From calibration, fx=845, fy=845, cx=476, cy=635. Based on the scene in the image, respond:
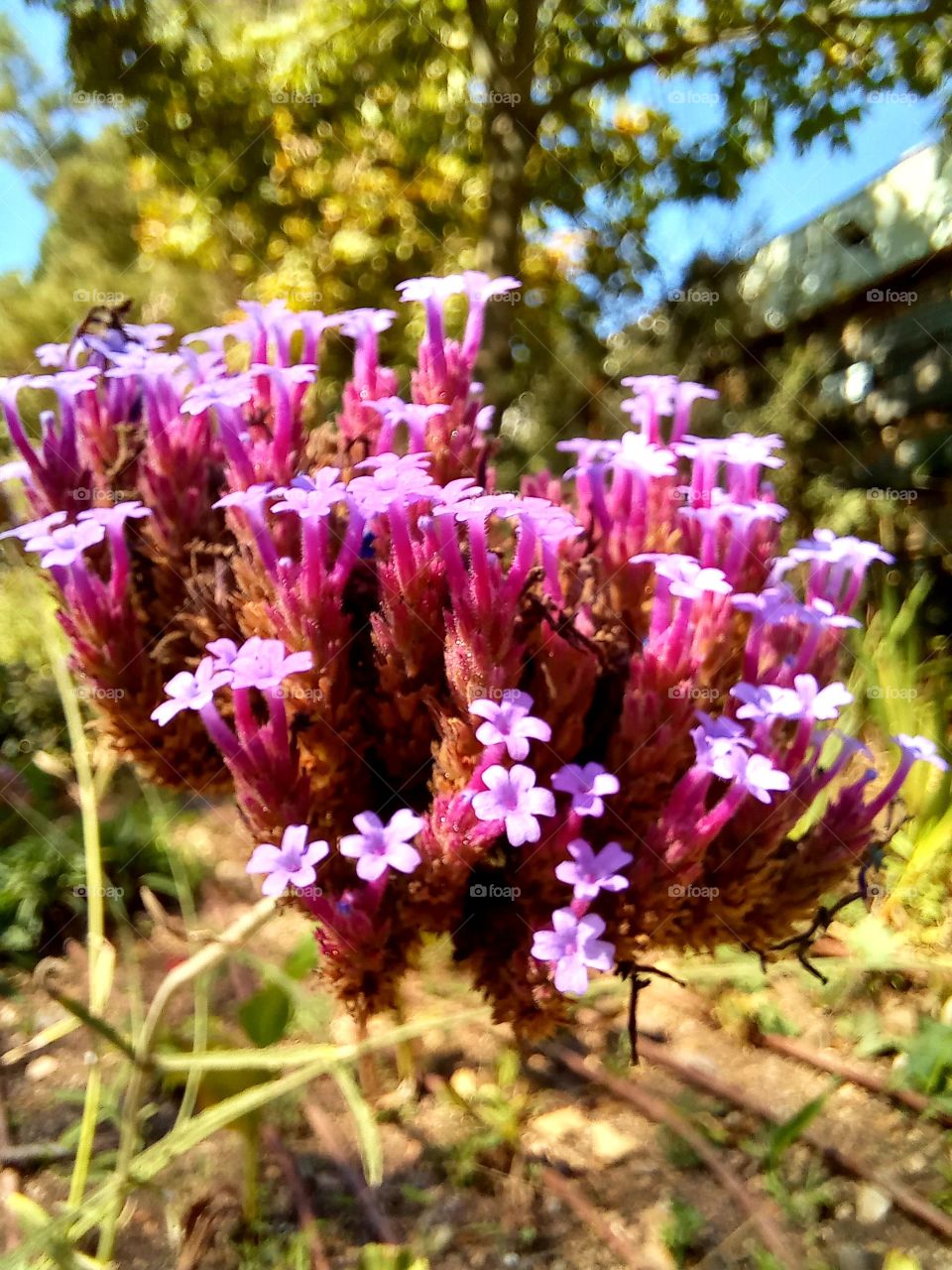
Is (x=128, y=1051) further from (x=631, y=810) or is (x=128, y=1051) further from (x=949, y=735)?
(x=949, y=735)

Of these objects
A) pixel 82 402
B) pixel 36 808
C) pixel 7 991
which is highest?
pixel 82 402

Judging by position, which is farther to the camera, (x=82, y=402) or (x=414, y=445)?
(x=82, y=402)

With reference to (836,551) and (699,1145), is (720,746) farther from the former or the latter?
(699,1145)

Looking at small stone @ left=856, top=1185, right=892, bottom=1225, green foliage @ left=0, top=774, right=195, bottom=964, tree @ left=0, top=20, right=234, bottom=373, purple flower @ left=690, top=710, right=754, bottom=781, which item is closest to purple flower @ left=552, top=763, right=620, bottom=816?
purple flower @ left=690, top=710, right=754, bottom=781

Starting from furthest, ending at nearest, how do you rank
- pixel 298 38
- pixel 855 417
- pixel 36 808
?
pixel 855 417 < pixel 298 38 < pixel 36 808

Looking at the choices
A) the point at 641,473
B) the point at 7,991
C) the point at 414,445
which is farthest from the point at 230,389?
the point at 7,991

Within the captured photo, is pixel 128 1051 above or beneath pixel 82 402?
beneath

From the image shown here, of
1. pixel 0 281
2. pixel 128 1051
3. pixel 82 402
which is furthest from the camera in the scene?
pixel 0 281

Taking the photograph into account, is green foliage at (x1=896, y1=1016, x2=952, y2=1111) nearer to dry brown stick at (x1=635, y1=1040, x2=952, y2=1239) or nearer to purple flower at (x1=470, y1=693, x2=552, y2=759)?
dry brown stick at (x1=635, y1=1040, x2=952, y2=1239)
